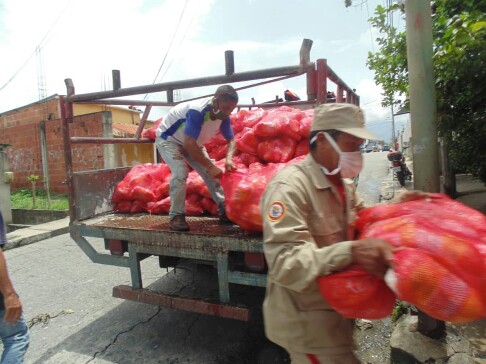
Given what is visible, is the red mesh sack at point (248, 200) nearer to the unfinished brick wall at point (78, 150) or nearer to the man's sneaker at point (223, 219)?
the man's sneaker at point (223, 219)

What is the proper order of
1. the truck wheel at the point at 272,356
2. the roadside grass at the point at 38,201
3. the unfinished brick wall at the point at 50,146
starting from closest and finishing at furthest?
the truck wheel at the point at 272,356, the roadside grass at the point at 38,201, the unfinished brick wall at the point at 50,146

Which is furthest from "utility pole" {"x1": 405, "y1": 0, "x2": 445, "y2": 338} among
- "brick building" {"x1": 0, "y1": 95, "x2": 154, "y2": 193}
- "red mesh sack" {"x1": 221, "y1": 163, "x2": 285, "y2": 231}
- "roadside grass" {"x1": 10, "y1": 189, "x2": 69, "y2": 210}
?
"roadside grass" {"x1": 10, "y1": 189, "x2": 69, "y2": 210}

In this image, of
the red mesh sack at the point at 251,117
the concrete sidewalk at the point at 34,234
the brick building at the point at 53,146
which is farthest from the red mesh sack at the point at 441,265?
the brick building at the point at 53,146

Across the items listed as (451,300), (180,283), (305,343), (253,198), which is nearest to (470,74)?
(253,198)

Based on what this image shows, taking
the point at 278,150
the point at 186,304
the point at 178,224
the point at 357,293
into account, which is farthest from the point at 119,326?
the point at 357,293

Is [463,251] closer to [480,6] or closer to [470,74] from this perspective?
[470,74]

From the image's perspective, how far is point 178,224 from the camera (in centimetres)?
275

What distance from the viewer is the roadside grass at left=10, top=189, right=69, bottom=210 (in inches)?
415

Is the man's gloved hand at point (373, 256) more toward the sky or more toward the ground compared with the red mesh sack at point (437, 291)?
more toward the sky

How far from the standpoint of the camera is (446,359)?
2.29m

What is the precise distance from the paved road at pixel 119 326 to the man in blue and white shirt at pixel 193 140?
0.91m

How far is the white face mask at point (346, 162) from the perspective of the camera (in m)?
1.41

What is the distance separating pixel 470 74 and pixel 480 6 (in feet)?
2.15

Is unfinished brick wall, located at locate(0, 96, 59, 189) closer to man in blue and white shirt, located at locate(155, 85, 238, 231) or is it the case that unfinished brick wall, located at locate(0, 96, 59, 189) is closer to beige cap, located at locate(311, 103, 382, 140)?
man in blue and white shirt, located at locate(155, 85, 238, 231)
